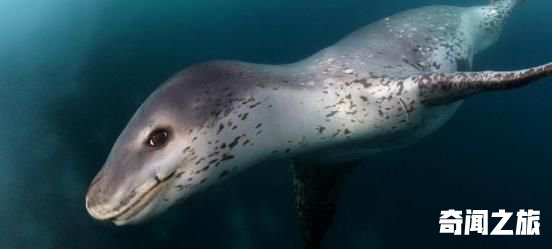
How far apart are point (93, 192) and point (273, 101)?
→ 98 centimetres

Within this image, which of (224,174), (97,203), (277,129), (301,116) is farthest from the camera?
(301,116)

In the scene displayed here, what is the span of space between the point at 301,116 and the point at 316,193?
2071 mm

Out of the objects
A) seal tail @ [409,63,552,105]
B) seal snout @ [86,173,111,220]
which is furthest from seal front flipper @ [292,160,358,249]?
seal snout @ [86,173,111,220]

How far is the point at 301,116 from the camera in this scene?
2.63m

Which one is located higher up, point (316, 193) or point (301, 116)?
point (301, 116)

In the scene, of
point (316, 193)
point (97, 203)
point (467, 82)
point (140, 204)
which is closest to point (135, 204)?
point (140, 204)

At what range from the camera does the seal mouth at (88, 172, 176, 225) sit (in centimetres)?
193

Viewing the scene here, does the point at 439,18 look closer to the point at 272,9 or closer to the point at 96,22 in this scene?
the point at 272,9

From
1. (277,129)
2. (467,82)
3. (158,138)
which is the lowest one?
(158,138)

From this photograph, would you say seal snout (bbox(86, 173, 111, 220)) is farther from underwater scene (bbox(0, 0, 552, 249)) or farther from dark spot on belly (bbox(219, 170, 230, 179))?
dark spot on belly (bbox(219, 170, 230, 179))

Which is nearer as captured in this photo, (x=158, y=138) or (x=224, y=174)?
(x=158, y=138)

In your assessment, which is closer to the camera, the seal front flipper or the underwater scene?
the underwater scene

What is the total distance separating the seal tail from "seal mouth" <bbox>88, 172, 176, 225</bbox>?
6.33ft

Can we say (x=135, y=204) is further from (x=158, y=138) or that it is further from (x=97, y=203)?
(x=158, y=138)
